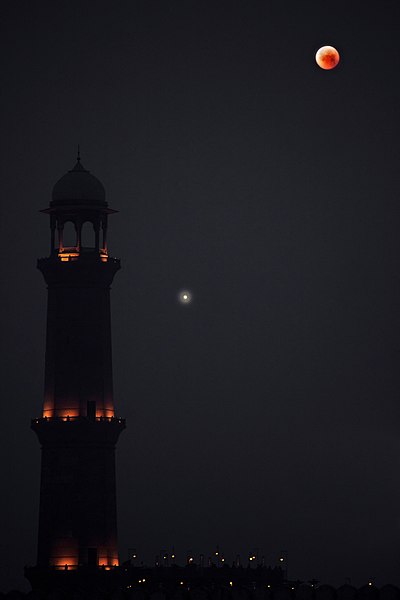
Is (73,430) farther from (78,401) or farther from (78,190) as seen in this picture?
(78,190)

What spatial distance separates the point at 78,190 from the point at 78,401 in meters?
20.9

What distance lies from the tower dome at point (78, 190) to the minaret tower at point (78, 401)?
0.32 feet

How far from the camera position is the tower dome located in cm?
17500

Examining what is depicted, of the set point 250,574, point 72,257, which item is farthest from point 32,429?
point 250,574

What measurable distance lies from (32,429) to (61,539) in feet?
35.7

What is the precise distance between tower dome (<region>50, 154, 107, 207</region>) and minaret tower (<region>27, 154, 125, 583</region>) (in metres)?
0.10

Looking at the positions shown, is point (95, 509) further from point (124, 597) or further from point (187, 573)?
point (124, 597)

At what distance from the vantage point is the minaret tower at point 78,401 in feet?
549

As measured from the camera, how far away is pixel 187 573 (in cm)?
18175

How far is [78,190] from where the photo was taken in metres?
176

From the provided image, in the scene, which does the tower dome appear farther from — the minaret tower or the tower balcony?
the tower balcony

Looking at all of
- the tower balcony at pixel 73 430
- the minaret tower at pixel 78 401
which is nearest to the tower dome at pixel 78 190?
the minaret tower at pixel 78 401

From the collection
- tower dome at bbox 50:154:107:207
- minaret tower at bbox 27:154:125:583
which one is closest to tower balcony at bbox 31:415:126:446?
minaret tower at bbox 27:154:125:583

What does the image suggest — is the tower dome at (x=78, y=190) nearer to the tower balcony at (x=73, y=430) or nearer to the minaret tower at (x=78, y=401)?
the minaret tower at (x=78, y=401)
